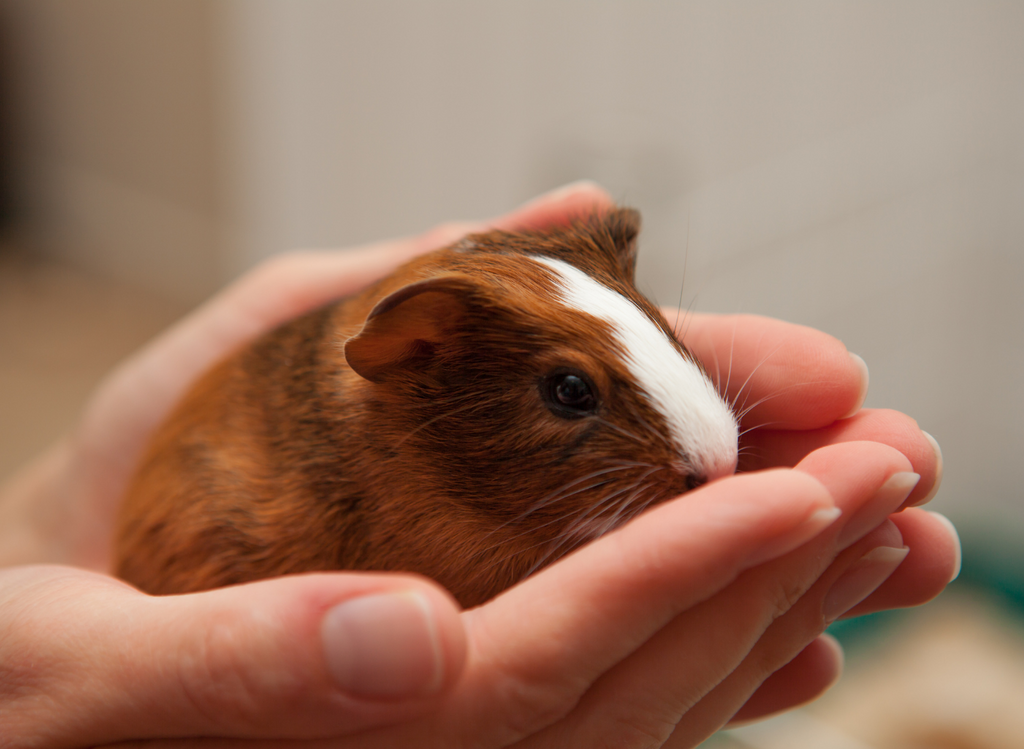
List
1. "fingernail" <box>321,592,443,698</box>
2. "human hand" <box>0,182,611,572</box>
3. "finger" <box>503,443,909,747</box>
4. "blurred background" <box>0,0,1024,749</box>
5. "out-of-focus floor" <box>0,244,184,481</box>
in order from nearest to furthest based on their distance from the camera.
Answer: "fingernail" <box>321,592,443,698</box>, "finger" <box>503,443,909,747</box>, "human hand" <box>0,182,611,572</box>, "blurred background" <box>0,0,1024,749</box>, "out-of-focus floor" <box>0,244,184,481</box>

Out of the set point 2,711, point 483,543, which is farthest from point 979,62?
point 2,711

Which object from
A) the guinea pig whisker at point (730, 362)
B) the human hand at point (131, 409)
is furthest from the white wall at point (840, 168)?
A: the guinea pig whisker at point (730, 362)

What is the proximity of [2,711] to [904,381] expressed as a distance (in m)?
3.64

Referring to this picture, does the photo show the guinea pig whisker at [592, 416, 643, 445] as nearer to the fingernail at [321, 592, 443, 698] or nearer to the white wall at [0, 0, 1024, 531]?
the fingernail at [321, 592, 443, 698]

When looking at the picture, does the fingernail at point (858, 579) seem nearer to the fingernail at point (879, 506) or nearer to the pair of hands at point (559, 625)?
the pair of hands at point (559, 625)

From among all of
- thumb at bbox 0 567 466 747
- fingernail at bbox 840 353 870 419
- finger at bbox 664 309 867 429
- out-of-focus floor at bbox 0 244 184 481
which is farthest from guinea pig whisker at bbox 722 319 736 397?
out-of-focus floor at bbox 0 244 184 481

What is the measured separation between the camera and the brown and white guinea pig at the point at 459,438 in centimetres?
145

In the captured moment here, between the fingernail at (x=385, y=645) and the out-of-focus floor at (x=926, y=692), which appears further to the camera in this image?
the out-of-focus floor at (x=926, y=692)

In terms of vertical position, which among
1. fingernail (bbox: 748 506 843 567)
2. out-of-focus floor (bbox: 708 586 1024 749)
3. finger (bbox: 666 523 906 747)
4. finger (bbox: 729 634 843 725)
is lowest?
out-of-focus floor (bbox: 708 586 1024 749)

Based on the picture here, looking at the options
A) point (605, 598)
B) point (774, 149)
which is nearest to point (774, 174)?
point (774, 149)

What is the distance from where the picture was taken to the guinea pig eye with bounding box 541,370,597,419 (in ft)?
4.86

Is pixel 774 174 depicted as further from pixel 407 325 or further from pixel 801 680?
pixel 407 325

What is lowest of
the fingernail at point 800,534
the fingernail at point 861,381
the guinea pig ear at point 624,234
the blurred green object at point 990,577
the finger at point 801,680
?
the blurred green object at point 990,577

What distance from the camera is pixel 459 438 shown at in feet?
5.15
